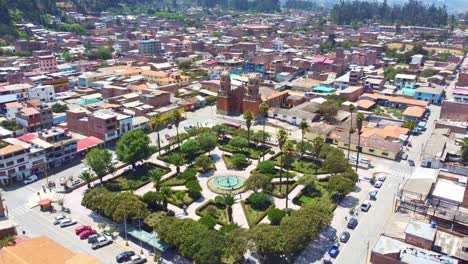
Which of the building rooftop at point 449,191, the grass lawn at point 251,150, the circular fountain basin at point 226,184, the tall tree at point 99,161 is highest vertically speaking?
the tall tree at point 99,161

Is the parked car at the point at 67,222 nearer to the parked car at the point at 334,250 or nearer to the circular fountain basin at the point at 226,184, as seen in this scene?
the circular fountain basin at the point at 226,184

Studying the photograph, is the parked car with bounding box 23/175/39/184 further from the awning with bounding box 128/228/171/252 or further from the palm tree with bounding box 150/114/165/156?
the palm tree with bounding box 150/114/165/156

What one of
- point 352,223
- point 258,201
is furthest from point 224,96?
point 352,223

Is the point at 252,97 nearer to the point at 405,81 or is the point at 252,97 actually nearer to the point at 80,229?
the point at 80,229

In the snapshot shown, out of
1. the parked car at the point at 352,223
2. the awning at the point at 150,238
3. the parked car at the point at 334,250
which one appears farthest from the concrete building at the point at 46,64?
the parked car at the point at 334,250

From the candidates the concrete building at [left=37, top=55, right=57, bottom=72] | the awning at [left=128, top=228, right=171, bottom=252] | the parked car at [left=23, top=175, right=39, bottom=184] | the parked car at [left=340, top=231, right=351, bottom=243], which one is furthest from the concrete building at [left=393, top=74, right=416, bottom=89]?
the concrete building at [left=37, top=55, right=57, bottom=72]

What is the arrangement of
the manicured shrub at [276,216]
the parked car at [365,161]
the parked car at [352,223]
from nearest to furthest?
the manicured shrub at [276,216]
the parked car at [352,223]
the parked car at [365,161]
